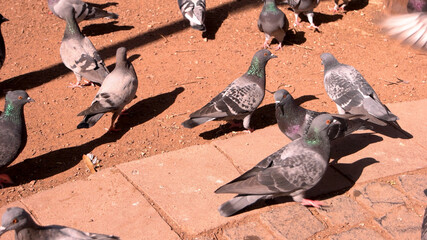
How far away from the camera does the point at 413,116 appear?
16.6ft

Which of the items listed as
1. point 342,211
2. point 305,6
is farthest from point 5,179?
point 305,6

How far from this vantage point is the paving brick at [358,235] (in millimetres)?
3500

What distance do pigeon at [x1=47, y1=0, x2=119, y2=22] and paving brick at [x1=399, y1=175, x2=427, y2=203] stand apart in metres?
5.08

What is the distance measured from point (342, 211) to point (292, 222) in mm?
425

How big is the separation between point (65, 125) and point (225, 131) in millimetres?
1733

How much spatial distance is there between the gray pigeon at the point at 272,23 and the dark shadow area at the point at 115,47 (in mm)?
1230

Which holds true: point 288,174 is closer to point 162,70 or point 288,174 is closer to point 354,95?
point 354,95

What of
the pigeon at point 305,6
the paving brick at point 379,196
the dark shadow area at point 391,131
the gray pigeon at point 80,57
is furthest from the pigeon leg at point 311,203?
the pigeon at point 305,6

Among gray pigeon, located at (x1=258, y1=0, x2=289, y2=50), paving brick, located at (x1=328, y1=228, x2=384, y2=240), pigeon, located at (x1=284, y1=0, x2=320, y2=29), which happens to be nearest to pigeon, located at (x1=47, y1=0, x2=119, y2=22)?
gray pigeon, located at (x1=258, y1=0, x2=289, y2=50)

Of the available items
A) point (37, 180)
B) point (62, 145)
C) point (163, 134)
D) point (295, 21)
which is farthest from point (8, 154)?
point (295, 21)

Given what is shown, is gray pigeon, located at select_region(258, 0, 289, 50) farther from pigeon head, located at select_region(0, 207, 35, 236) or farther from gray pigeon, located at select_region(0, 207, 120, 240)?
pigeon head, located at select_region(0, 207, 35, 236)

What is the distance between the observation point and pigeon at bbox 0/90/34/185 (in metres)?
4.38

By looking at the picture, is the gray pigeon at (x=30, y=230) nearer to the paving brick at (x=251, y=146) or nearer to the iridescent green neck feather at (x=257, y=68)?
the paving brick at (x=251, y=146)

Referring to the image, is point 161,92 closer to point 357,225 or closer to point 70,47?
point 70,47
